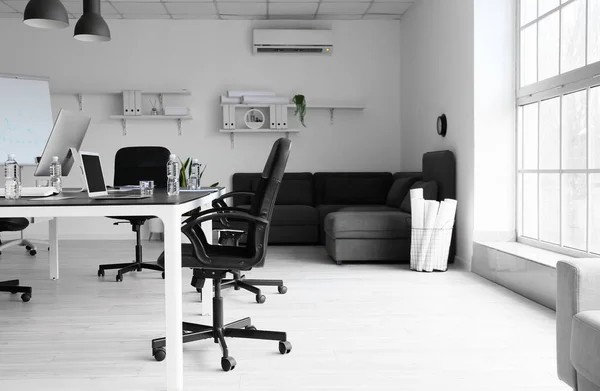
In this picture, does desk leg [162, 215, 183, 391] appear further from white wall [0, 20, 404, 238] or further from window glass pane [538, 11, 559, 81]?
white wall [0, 20, 404, 238]

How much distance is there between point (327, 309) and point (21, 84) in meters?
4.84

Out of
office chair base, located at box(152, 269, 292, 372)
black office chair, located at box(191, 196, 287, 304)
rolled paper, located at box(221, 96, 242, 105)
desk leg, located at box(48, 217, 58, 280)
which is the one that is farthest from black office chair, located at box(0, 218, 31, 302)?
rolled paper, located at box(221, 96, 242, 105)

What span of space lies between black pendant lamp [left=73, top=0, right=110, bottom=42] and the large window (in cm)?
323

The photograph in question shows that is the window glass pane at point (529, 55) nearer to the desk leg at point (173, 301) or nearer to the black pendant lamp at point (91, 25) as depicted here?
the black pendant lamp at point (91, 25)

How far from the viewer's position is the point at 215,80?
Answer: 7.29 m

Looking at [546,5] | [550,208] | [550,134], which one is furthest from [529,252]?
[546,5]

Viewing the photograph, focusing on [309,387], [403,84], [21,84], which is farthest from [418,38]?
[309,387]

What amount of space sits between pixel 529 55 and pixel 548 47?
32cm

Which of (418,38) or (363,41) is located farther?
(363,41)

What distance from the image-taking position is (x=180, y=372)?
2.23 meters

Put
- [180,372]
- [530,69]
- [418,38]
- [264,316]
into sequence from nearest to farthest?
1. [180,372]
2. [264,316]
3. [530,69]
4. [418,38]

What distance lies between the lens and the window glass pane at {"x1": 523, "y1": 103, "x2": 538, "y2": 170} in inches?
174

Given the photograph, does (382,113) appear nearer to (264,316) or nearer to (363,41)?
(363,41)

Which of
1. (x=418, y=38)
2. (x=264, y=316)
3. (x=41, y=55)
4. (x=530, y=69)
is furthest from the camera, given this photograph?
(x=41, y=55)
